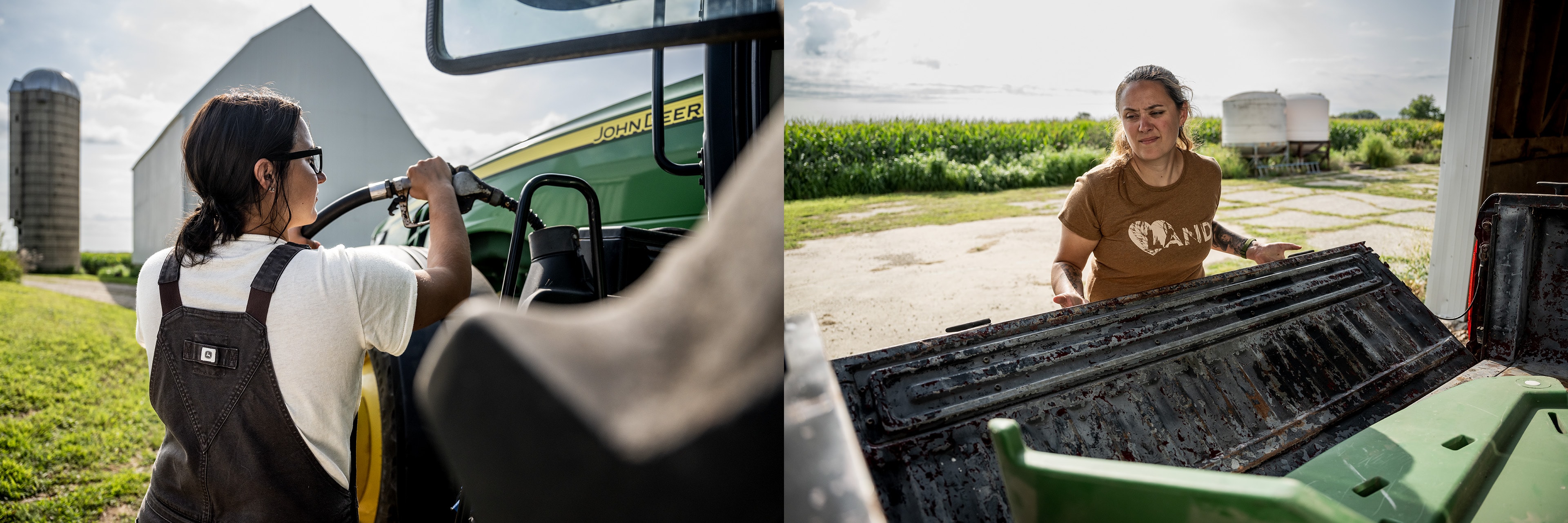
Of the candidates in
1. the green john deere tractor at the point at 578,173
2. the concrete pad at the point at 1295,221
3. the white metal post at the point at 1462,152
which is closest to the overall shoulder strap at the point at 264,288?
the green john deere tractor at the point at 578,173

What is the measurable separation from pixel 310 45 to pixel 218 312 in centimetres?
276

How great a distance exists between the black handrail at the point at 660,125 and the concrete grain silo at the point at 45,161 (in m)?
4.76

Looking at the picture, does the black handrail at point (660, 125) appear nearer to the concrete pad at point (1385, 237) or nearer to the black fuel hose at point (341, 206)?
the black fuel hose at point (341, 206)

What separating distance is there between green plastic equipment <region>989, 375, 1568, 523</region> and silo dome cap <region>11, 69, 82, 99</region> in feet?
17.7

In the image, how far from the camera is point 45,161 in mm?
4465

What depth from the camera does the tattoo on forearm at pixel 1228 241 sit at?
5.01 ft

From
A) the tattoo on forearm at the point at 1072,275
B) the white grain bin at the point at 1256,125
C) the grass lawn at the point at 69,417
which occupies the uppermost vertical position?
the white grain bin at the point at 1256,125

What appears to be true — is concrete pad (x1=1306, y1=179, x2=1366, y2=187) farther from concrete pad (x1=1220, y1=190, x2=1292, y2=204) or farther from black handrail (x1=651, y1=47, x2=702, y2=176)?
black handrail (x1=651, y1=47, x2=702, y2=176)

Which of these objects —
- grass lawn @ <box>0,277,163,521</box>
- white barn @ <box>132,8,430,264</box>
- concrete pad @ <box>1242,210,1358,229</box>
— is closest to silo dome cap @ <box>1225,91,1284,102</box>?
concrete pad @ <box>1242,210,1358,229</box>

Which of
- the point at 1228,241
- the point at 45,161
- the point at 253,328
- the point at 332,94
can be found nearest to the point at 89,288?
the point at 45,161

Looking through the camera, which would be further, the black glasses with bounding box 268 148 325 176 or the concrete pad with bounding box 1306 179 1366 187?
the concrete pad with bounding box 1306 179 1366 187

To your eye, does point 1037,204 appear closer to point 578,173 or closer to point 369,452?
point 578,173

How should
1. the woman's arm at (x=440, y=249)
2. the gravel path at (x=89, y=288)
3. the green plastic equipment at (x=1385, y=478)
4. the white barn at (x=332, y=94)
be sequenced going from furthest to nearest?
the gravel path at (x=89, y=288), the white barn at (x=332, y=94), the woman's arm at (x=440, y=249), the green plastic equipment at (x=1385, y=478)

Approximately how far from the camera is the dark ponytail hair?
1.13 metres
